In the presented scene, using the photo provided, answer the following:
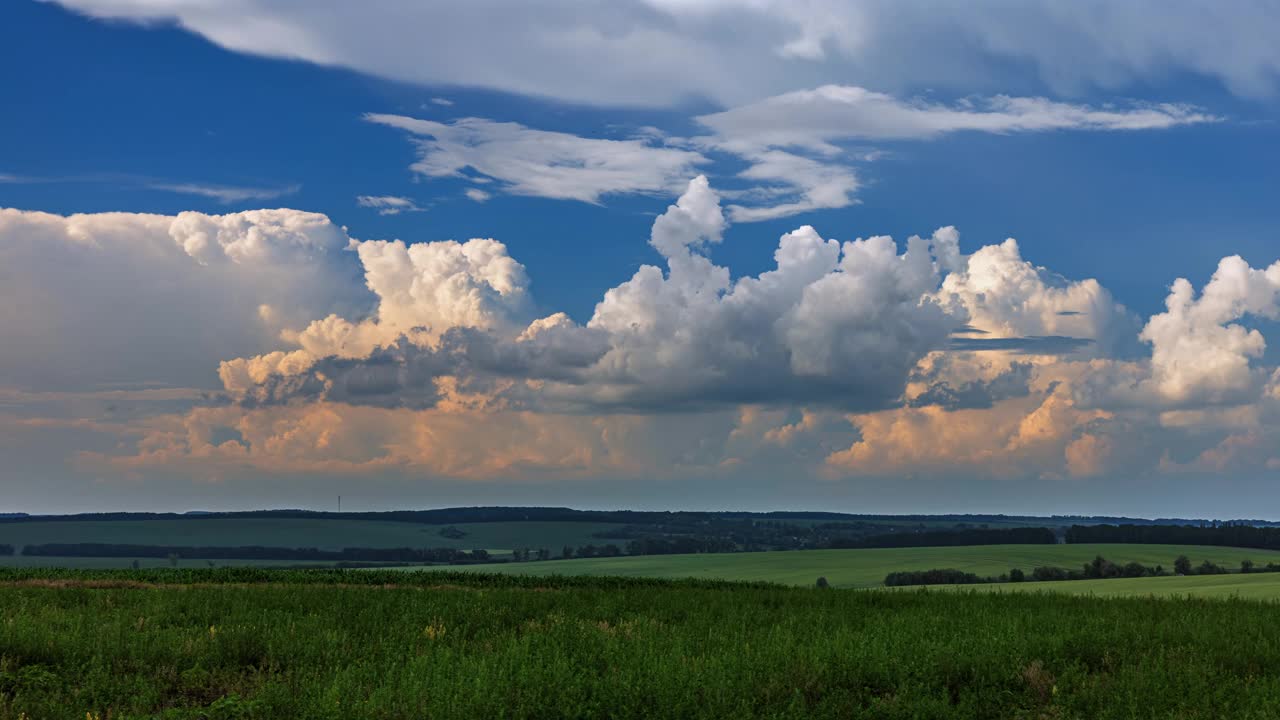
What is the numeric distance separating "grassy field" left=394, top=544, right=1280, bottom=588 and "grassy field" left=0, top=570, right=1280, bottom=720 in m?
96.6

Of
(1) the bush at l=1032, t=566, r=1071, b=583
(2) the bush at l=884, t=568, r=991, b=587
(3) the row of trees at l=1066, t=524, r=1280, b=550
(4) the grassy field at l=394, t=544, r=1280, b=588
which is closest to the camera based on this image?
(1) the bush at l=1032, t=566, r=1071, b=583

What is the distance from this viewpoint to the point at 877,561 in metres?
150

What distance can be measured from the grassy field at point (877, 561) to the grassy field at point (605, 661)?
9659cm

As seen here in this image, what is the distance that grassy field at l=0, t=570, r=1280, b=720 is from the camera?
15.0 metres

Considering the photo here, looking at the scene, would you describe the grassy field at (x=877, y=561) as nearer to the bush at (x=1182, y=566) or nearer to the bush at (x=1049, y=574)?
the bush at (x=1182, y=566)

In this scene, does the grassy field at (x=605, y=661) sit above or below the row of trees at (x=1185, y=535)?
above

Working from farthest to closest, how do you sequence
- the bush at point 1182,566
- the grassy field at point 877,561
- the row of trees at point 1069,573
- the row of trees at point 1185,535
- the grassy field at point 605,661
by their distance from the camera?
1. the row of trees at point 1185,535
2. the grassy field at point 877,561
3. the bush at point 1182,566
4. the row of trees at point 1069,573
5. the grassy field at point 605,661

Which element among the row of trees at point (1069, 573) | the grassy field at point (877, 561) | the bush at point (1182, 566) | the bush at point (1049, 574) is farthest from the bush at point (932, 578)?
the bush at point (1182, 566)

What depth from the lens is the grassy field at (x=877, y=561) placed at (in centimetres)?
13125

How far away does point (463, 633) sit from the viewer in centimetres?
2127

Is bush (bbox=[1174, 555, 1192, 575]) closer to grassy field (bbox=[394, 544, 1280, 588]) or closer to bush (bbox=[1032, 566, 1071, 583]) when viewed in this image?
grassy field (bbox=[394, 544, 1280, 588])

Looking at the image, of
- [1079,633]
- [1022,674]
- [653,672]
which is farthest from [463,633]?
[1079,633]

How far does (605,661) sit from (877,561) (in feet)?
454

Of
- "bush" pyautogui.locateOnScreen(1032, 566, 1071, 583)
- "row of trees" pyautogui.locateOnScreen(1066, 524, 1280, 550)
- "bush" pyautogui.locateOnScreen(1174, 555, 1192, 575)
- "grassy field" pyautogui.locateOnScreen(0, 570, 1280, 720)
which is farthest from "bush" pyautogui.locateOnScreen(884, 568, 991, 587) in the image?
"grassy field" pyautogui.locateOnScreen(0, 570, 1280, 720)
